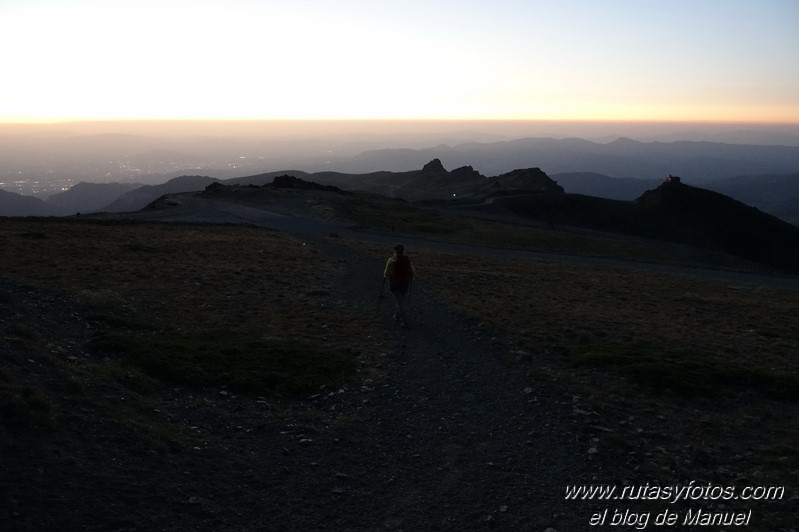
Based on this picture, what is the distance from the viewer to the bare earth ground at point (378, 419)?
8195 millimetres

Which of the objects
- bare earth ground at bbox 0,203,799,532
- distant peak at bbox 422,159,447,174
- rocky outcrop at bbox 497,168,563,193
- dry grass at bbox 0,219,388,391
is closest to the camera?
bare earth ground at bbox 0,203,799,532

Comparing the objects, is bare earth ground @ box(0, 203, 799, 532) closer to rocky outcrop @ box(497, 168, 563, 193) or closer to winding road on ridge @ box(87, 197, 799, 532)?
winding road on ridge @ box(87, 197, 799, 532)

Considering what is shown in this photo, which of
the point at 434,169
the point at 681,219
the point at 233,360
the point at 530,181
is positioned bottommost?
the point at 681,219

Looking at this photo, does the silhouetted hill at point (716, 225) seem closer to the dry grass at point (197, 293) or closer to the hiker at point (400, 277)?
the dry grass at point (197, 293)

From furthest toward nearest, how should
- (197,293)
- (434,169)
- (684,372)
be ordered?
(434,169) → (197,293) → (684,372)

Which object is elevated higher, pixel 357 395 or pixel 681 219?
pixel 357 395

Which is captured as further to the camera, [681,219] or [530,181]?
[530,181]

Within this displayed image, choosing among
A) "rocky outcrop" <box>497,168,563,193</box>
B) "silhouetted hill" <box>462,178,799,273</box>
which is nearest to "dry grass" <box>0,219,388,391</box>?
"silhouetted hill" <box>462,178,799,273</box>

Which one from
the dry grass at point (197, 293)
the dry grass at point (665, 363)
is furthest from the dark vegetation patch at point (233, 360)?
the dry grass at point (665, 363)

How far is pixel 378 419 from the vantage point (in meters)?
11.6

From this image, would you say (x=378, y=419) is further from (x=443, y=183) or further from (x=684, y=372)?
(x=443, y=183)

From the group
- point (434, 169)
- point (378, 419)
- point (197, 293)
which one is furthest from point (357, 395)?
point (434, 169)

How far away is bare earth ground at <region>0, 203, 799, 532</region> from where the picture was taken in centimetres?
820

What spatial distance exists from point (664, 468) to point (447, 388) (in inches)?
187
